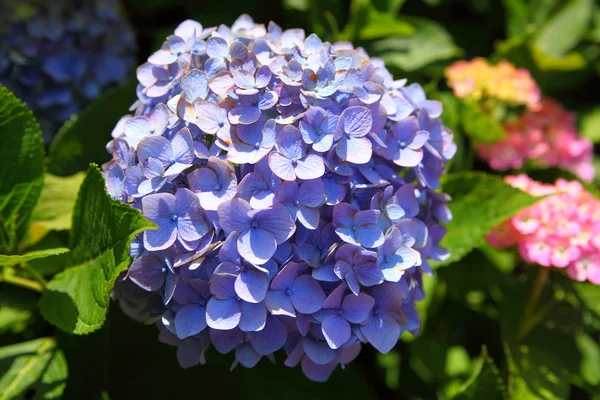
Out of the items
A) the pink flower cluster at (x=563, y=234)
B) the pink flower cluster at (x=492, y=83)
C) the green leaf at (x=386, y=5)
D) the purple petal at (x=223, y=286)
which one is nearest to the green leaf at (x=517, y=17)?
the pink flower cluster at (x=492, y=83)

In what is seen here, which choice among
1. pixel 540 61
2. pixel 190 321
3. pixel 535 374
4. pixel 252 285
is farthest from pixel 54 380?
pixel 540 61

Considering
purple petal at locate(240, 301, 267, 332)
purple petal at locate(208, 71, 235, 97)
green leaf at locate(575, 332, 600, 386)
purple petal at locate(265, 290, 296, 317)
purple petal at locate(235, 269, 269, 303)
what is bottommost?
green leaf at locate(575, 332, 600, 386)

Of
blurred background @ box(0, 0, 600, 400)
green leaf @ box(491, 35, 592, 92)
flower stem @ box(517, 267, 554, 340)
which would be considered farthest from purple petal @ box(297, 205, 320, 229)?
green leaf @ box(491, 35, 592, 92)

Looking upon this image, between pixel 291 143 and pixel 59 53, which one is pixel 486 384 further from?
pixel 59 53

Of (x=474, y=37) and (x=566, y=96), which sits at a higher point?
(x=474, y=37)

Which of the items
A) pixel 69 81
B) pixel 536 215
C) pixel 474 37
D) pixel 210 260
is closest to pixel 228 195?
pixel 210 260

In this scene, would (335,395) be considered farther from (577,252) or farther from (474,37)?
(474,37)

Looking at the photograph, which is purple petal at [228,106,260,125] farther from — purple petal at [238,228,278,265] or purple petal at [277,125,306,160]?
purple petal at [238,228,278,265]
